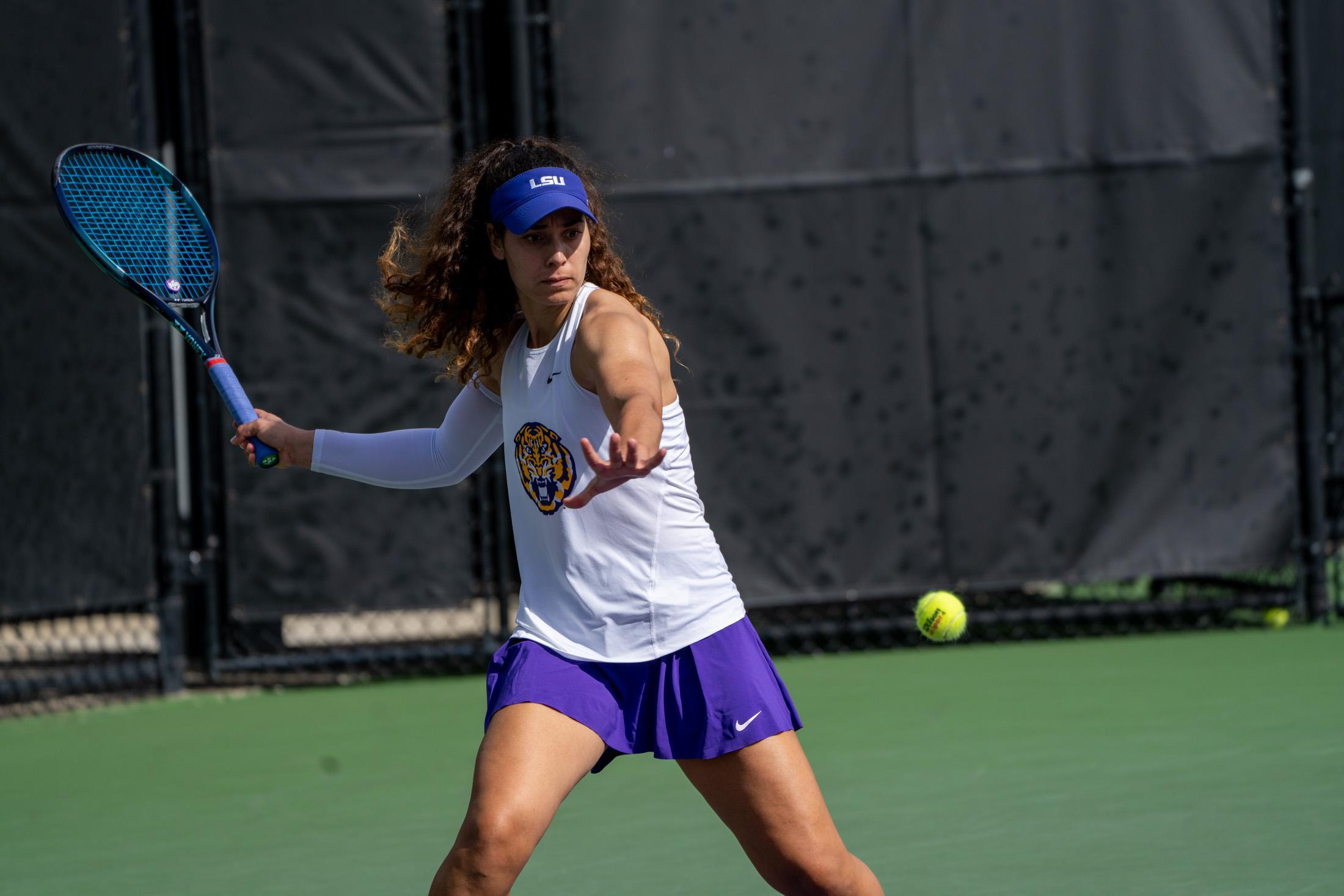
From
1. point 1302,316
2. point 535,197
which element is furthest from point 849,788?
point 1302,316

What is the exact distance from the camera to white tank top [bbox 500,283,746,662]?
265cm

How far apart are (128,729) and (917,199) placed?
12.6ft

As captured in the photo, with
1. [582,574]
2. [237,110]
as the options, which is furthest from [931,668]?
[582,574]

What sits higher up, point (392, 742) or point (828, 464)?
point (828, 464)

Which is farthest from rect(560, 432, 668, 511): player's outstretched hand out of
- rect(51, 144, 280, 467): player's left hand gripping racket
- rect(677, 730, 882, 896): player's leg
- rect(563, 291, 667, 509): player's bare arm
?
rect(51, 144, 280, 467): player's left hand gripping racket

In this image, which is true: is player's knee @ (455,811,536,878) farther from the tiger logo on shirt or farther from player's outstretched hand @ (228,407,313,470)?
player's outstretched hand @ (228,407,313,470)

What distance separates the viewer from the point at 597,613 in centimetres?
265

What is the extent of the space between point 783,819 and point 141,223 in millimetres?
2099

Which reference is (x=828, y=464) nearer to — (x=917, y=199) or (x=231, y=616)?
(x=917, y=199)

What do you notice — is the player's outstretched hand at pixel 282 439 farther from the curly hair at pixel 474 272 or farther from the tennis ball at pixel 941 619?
the tennis ball at pixel 941 619

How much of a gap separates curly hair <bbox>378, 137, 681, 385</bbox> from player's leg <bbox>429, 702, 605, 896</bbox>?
0.76m

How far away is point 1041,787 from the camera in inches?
171

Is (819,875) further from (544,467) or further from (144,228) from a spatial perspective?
(144,228)

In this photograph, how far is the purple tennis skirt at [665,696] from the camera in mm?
2582
